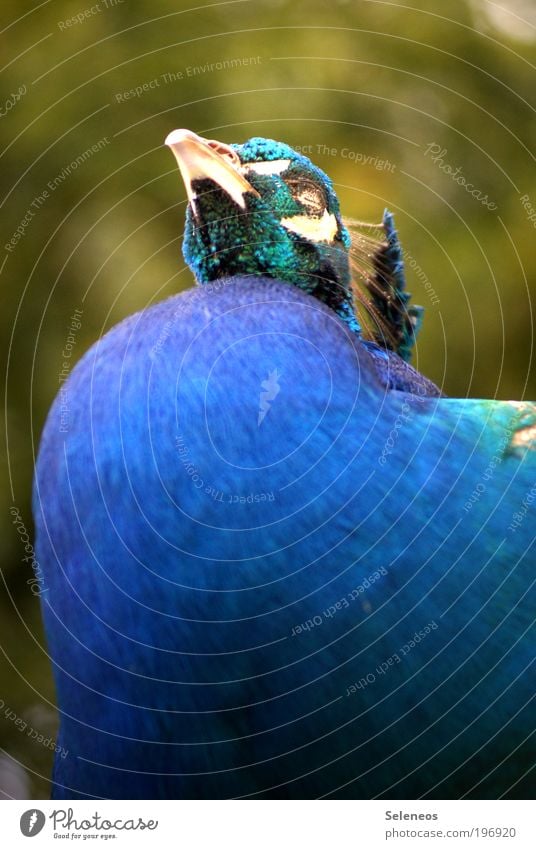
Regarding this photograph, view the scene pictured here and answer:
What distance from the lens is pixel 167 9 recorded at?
3.91 metres

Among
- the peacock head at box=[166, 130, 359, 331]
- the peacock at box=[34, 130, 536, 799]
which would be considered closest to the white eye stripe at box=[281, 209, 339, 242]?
the peacock head at box=[166, 130, 359, 331]

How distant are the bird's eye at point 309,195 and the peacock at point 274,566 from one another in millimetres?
131

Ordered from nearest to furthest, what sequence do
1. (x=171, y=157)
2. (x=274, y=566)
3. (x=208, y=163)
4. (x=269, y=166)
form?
(x=274, y=566)
(x=208, y=163)
(x=269, y=166)
(x=171, y=157)

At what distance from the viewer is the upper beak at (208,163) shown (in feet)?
6.77

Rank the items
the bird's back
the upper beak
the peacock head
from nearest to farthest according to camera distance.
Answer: the bird's back < the upper beak < the peacock head

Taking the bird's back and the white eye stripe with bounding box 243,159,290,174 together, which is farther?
the white eye stripe with bounding box 243,159,290,174

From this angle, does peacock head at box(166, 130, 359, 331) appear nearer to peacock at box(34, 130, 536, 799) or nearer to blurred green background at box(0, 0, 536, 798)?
Result: peacock at box(34, 130, 536, 799)

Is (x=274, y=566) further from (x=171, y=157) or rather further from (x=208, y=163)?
(x=171, y=157)

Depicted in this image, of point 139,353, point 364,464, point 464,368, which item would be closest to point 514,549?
point 364,464

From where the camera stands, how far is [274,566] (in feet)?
6.31

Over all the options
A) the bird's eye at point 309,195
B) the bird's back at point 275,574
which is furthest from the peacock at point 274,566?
the bird's eye at point 309,195

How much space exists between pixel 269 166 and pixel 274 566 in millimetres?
810

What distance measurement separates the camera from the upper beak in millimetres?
2064

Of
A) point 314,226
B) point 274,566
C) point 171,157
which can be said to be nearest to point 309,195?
point 314,226
